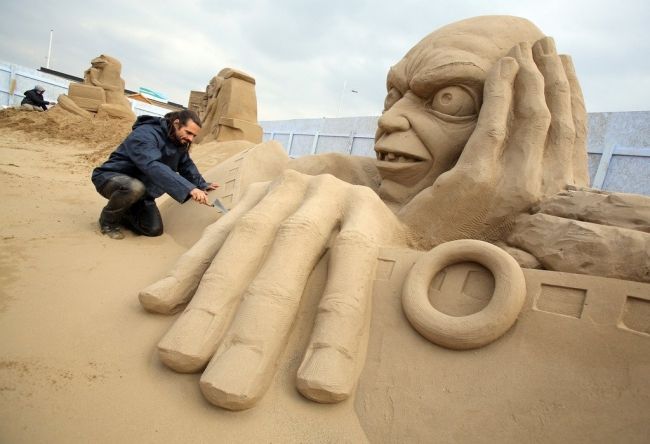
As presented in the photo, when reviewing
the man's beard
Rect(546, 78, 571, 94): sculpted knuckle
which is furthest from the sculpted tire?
the man's beard

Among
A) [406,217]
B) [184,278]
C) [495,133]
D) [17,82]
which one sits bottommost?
[184,278]

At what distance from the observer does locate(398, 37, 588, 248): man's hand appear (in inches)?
74.0

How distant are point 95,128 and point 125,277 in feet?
26.2

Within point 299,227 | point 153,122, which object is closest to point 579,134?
point 299,227

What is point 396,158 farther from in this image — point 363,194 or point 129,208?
point 129,208

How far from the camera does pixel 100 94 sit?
30.3ft

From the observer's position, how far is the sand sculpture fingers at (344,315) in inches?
45.9

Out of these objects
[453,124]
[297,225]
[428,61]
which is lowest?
[297,225]

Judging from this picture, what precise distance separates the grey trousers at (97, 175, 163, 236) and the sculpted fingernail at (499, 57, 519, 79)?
2.26m

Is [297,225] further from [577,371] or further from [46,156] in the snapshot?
[46,156]

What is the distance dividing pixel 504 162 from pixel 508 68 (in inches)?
18.7

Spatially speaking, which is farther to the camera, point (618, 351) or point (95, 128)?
point (95, 128)

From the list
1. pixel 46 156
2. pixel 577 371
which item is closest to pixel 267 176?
pixel 577 371

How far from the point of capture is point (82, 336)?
145cm
